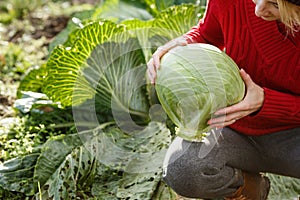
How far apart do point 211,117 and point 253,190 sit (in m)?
0.51


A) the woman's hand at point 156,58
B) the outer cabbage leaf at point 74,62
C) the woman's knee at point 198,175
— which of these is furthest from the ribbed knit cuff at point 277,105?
the outer cabbage leaf at point 74,62

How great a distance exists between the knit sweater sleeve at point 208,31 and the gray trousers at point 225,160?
1.27ft

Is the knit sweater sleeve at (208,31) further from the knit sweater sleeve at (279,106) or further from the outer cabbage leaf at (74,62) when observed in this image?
the outer cabbage leaf at (74,62)

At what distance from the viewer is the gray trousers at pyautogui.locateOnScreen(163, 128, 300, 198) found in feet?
7.84

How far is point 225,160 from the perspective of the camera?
2.42m

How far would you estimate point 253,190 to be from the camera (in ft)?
8.46

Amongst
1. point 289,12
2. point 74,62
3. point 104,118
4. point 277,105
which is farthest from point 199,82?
point 104,118

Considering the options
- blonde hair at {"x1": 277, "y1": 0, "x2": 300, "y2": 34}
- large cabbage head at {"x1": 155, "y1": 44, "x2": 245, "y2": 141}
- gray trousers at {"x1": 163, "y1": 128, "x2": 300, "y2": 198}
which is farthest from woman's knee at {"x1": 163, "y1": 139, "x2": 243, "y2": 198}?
blonde hair at {"x1": 277, "y1": 0, "x2": 300, "y2": 34}

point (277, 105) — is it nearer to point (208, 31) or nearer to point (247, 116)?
point (247, 116)

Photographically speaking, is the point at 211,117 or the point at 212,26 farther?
the point at 212,26

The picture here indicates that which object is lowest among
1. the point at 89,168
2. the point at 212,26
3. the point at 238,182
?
the point at 89,168

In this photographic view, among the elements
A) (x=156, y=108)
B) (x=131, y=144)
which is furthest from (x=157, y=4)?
(x=131, y=144)

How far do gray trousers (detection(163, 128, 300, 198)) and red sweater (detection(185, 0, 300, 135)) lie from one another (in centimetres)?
5

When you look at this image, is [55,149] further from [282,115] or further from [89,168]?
[282,115]
